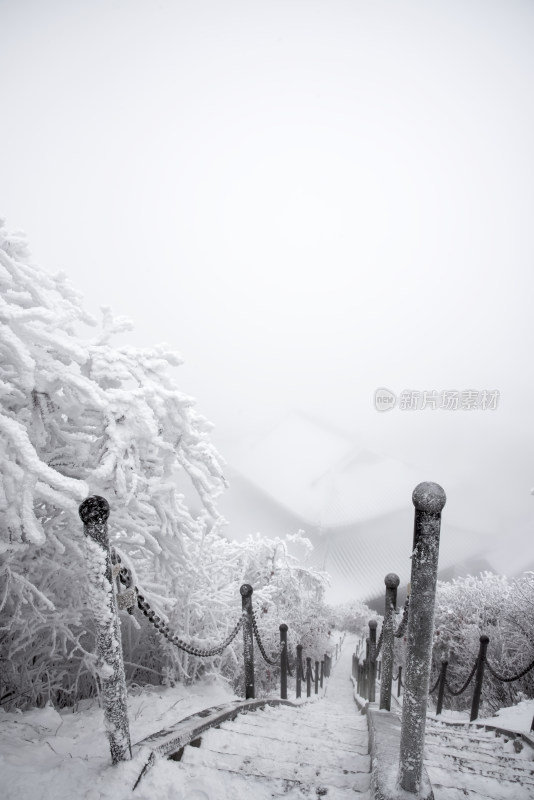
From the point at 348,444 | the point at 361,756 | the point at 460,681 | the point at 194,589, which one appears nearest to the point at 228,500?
the point at 348,444

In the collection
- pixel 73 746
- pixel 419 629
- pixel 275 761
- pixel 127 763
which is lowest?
pixel 73 746

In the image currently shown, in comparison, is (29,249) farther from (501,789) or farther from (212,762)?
(501,789)

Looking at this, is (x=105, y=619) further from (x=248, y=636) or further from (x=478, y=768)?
(x=478, y=768)

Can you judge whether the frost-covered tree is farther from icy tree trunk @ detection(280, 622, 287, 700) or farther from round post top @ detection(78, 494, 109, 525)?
round post top @ detection(78, 494, 109, 525)

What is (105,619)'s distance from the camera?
94.8 inches

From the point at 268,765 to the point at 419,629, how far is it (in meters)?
1.58

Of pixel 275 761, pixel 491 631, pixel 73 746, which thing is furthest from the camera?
pixel 491 631

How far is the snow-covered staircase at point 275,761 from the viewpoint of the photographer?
243 centimetres

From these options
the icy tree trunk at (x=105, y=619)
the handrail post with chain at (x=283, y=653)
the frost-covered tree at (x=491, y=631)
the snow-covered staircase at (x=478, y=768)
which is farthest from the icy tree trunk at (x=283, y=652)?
the frost-covered tree at (x=491, y=631)

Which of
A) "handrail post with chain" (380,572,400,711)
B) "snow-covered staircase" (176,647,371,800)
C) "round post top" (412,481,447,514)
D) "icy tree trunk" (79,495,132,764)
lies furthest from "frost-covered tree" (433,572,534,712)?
"icy tree trunk" (79,495,132,764)

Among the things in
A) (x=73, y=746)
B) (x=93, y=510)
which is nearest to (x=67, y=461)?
(x=93, y=510)

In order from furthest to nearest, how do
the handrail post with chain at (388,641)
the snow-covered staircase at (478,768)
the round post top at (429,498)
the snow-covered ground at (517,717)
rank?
the snow-covered ground at (517,717), the handrail post with chain at (388,641), the snow-covered staircase at (478,768), the round post top at (429,498)

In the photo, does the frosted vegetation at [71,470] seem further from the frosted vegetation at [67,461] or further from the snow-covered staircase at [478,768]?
the snow-covered staircase at [478,768]

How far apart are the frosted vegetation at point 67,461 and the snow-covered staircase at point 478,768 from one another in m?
2.89
